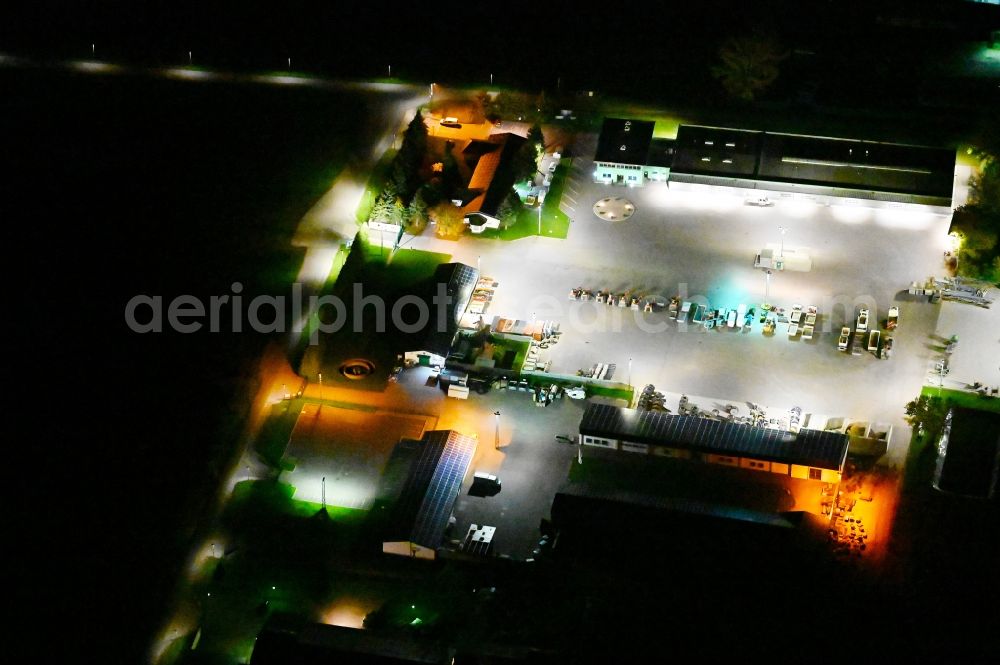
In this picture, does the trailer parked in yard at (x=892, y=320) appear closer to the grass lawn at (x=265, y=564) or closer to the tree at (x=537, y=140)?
the tree at (x=537, y=140)

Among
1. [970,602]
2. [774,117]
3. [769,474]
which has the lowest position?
[970,602]

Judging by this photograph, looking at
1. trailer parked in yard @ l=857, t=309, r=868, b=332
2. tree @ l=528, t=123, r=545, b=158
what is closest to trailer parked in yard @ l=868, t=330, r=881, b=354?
trailer parked in yard @ l=857, t=309, r=868, b=332

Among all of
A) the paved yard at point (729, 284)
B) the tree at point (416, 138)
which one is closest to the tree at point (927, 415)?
the paved yard at point (729, 284)

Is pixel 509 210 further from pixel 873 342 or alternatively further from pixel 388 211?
pixel 873 342

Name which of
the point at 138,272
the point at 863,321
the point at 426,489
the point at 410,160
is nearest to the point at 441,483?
the point at 426,489

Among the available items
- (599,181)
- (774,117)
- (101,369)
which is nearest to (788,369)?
(599,181)

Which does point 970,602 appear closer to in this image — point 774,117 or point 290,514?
point 290,514
